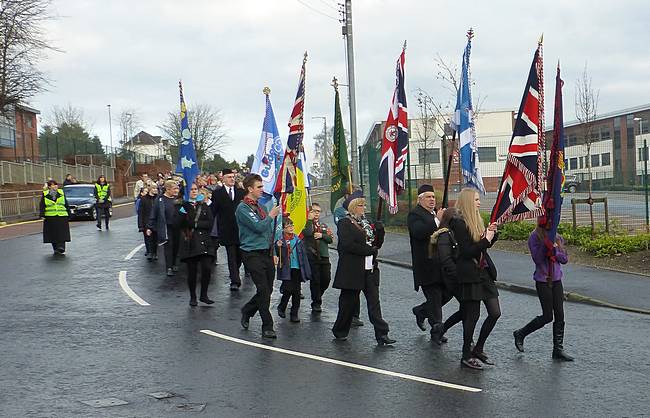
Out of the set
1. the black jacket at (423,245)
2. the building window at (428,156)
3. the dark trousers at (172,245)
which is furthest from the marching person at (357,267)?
the building window at (428,156)

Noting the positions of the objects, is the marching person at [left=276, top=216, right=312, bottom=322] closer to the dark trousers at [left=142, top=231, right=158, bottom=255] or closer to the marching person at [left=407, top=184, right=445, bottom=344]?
the marching person at [left=407, top=184, right=445, bottom=344]

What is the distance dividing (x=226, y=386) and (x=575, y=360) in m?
3.71

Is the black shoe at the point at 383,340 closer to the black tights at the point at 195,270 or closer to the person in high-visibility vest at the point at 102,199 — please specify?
the black tights at the point at 195,270

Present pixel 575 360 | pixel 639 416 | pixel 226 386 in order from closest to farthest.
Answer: pixel 639 416 → pixel 226 386 → pixel 575 360

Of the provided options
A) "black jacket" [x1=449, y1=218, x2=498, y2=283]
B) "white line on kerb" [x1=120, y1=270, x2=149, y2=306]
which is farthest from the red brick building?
"black jacket" [x1=449, y1=218, x2=498, y2=283]

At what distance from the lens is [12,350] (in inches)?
352

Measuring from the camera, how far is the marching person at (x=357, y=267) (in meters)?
9.32

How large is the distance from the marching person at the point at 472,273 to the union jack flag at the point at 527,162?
0.34m

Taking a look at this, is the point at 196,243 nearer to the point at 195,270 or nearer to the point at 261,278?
the point at 195,270

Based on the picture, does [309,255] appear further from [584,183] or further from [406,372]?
[584,183]

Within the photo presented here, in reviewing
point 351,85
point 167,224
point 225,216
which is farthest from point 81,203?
point 225,216

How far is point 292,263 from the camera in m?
10.9

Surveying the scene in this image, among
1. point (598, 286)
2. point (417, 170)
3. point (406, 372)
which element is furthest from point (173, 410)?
point (417, 170)

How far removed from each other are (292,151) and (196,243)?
92.2 inches
